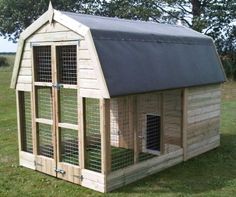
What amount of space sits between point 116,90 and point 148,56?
1287mm

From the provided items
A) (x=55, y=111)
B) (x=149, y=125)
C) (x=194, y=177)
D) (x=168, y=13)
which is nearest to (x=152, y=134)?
(x=149, y=125)

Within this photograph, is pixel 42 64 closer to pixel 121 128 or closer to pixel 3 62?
pixel 121 128

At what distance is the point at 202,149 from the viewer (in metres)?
8.61

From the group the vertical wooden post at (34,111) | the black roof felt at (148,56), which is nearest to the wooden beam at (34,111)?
the vertical wooden post at (34,111)

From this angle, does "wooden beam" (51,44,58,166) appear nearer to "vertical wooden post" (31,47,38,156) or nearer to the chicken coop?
the chicken coop

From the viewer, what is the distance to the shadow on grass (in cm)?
645

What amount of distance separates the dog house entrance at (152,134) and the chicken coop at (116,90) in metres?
0.02

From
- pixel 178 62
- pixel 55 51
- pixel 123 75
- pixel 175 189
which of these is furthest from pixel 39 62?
pixel 175 189

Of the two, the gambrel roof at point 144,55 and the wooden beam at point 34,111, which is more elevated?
the gambrel roof at point 144,55

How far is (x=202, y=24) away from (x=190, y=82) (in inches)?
708

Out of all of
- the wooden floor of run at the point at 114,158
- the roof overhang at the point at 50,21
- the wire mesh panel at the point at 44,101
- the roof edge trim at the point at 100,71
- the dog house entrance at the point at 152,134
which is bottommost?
the wooden floor of run at the point at 114,158

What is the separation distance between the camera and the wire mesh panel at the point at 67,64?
6.71 meters

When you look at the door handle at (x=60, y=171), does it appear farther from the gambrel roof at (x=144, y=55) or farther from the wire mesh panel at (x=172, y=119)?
the wire mesh panel at (x=172, y=119)

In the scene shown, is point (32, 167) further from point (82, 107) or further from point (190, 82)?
point (190, 82)
